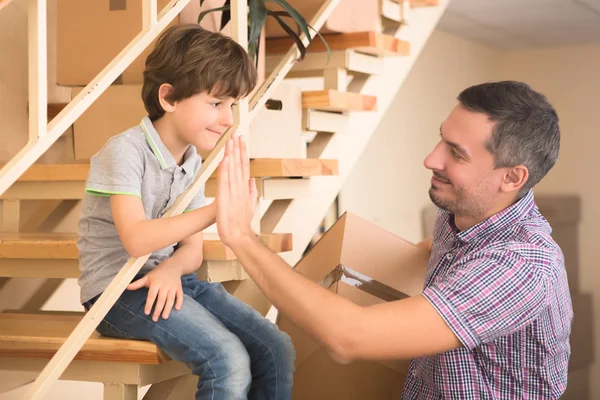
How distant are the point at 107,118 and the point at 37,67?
992 millimetres

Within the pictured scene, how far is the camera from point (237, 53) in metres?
1.68

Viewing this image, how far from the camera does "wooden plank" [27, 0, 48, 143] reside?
4.26ft

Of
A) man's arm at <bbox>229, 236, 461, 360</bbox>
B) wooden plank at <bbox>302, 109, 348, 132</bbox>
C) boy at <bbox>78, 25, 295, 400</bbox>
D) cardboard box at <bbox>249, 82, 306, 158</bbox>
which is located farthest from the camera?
wooden plank at <bbox>302, 109, 348, 132</bbox>

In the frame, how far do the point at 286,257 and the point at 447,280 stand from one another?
905 millimetres

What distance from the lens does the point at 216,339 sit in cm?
154

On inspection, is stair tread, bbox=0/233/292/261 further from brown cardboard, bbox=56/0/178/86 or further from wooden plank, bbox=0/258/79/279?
brown cardboard, bbox=56/0/178/86

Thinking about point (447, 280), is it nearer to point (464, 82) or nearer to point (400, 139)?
point (400, 139)

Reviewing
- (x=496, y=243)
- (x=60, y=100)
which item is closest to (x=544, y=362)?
(x=496, y=243)

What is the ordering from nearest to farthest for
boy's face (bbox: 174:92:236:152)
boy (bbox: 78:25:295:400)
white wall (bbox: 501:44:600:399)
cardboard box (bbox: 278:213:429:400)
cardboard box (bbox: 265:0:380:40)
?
boy (bbox: 78:25:295:400), boy's face (bbox: 174:92:236:152), cardboard box (bbox: 278:213:429:400), cardboard box (bbox: 265:0:380:40), white wall (bbox: 501:44:600:399)

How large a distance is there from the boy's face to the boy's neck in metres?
0.02

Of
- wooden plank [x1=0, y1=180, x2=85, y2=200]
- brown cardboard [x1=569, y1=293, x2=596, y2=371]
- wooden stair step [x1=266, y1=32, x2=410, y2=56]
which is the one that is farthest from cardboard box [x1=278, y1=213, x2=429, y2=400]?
brown cardboard [x1=569, y1=293, x2=596, y2=371]

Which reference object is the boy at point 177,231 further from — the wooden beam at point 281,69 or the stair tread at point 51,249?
the wooden beam at point 281,69

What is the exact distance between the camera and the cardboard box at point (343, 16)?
8.30 feet

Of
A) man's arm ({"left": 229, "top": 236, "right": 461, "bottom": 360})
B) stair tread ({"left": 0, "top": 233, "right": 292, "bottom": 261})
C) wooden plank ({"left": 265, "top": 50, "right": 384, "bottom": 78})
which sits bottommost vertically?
stair tread ({"left": 0, "top": 233, "right": 292, "bottom": 261})
